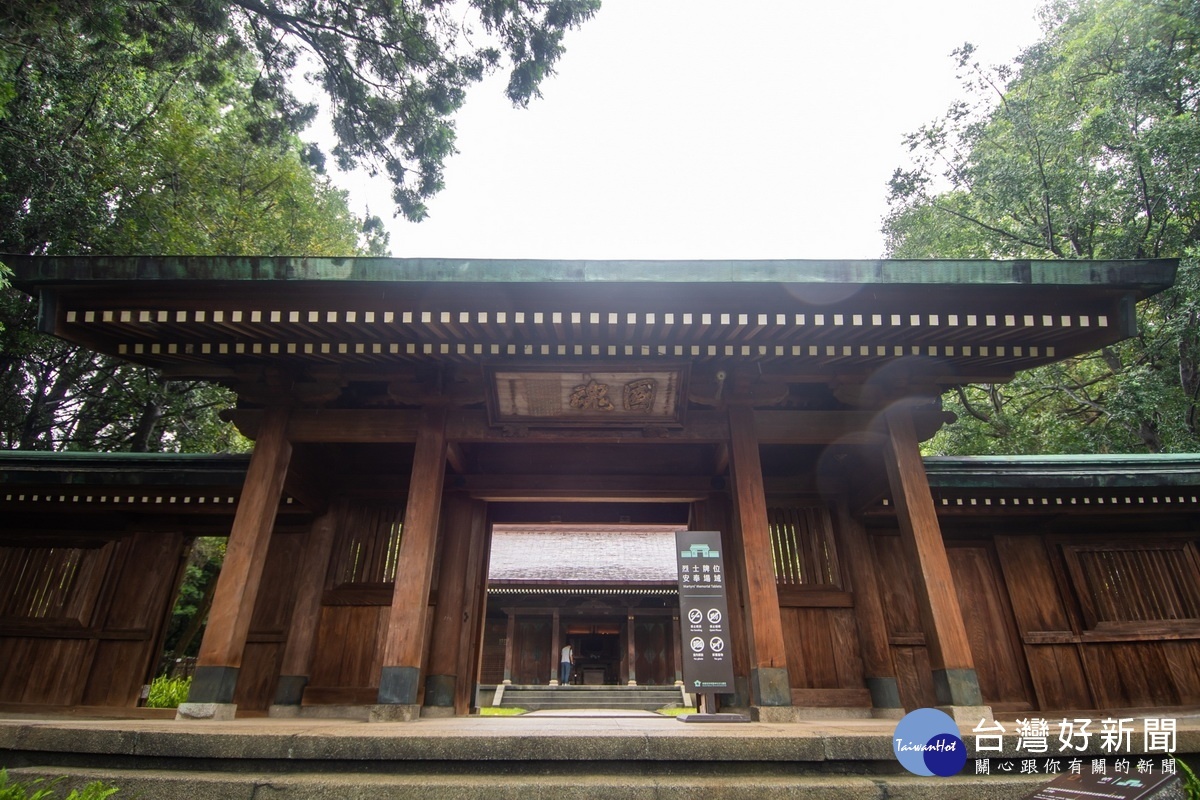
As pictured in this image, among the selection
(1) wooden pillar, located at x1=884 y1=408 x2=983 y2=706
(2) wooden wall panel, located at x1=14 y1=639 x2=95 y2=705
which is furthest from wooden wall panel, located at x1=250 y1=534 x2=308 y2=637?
(1) wooden pillar, located at x1=884 y1=408 x2=983 y2=706

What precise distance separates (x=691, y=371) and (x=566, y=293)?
1.66 meters

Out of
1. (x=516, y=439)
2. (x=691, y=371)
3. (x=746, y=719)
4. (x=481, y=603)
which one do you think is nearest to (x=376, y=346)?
(x=516, y=439)

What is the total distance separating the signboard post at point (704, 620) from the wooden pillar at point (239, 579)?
3.81m

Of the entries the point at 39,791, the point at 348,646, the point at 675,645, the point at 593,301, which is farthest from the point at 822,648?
the point at 675,645

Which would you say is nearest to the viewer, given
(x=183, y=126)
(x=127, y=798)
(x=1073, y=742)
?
(x=127, y=798)

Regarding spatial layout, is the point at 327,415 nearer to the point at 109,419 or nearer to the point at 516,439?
the point at 516,439

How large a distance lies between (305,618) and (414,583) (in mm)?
2416

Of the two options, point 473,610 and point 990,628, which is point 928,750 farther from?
point 473,610

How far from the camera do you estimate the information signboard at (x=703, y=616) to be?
18.1 feet

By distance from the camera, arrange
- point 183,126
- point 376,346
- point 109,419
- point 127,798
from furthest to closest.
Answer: point 109,419 < point 183,126 < point 376,346 < point 127,798

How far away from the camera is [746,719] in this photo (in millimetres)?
5395

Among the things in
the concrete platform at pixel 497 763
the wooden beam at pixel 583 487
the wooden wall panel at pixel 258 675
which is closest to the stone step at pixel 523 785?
the concrete platform at pixel 497 763

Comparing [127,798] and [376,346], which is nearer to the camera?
[127,798]

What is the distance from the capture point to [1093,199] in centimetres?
1398
